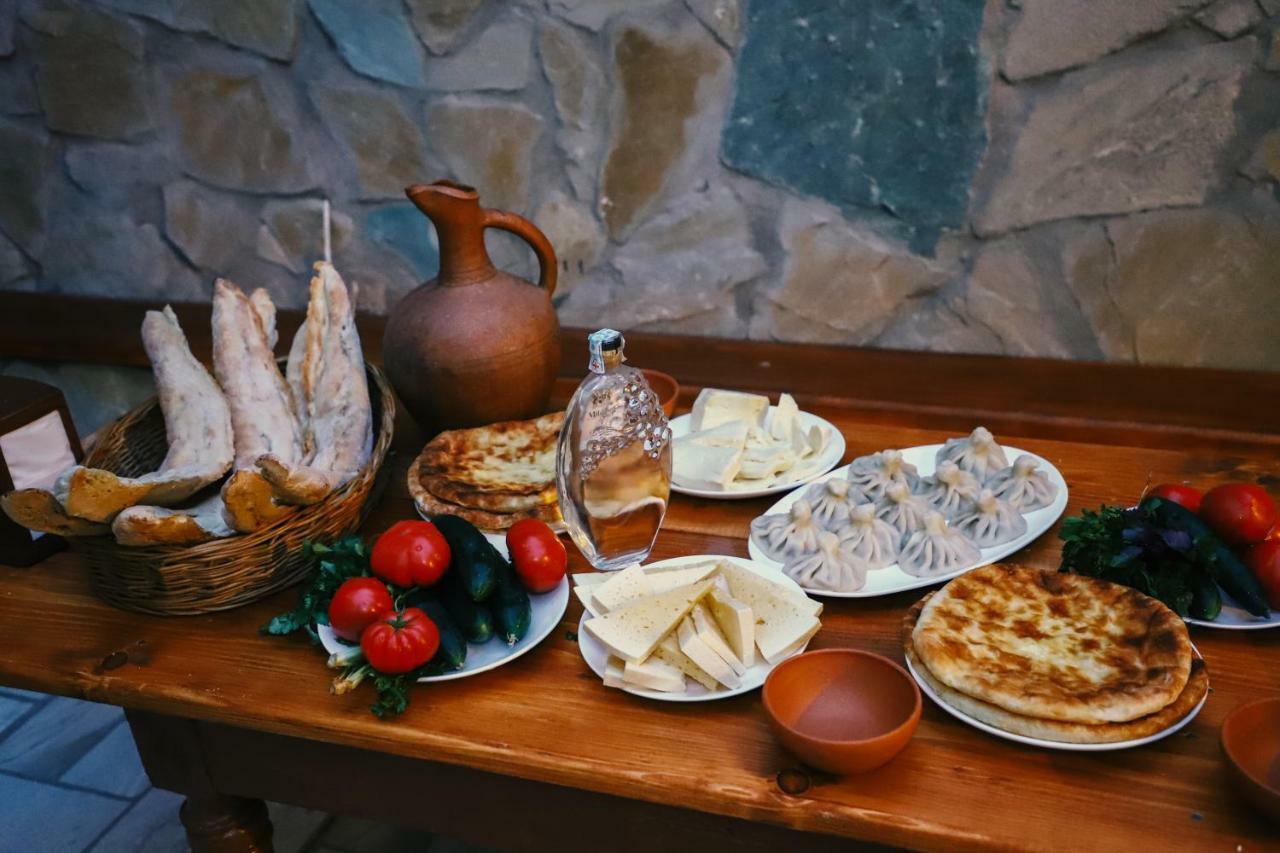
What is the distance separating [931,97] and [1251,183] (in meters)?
0.69

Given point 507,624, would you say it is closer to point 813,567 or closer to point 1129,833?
point 813,567

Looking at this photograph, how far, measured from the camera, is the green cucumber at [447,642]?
127cm

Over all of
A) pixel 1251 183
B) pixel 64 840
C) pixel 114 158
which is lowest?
pixel 64 840

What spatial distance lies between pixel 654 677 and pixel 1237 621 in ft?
2.43

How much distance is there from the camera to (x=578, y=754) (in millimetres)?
1171

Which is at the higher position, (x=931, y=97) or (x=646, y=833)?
(x=931, y=97)

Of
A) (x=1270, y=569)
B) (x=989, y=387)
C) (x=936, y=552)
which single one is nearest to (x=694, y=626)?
(x=936, y=552)

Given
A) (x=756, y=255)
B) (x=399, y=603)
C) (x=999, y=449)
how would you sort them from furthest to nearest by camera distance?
(x=756, y=255) < (x=999, y=449) < (x=399, y=603)

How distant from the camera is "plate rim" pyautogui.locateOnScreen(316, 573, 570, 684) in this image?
50.1 inches

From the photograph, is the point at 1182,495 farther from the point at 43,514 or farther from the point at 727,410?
the point at 43,514

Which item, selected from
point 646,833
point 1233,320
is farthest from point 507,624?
point 1233,320

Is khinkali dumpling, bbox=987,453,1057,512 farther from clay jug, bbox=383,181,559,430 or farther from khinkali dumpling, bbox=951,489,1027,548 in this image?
clay jug, bbox=383,181,559,430

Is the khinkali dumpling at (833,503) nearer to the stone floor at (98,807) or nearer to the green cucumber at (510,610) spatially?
the green cucumber at (510,610)

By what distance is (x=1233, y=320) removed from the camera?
2270 millimetres
